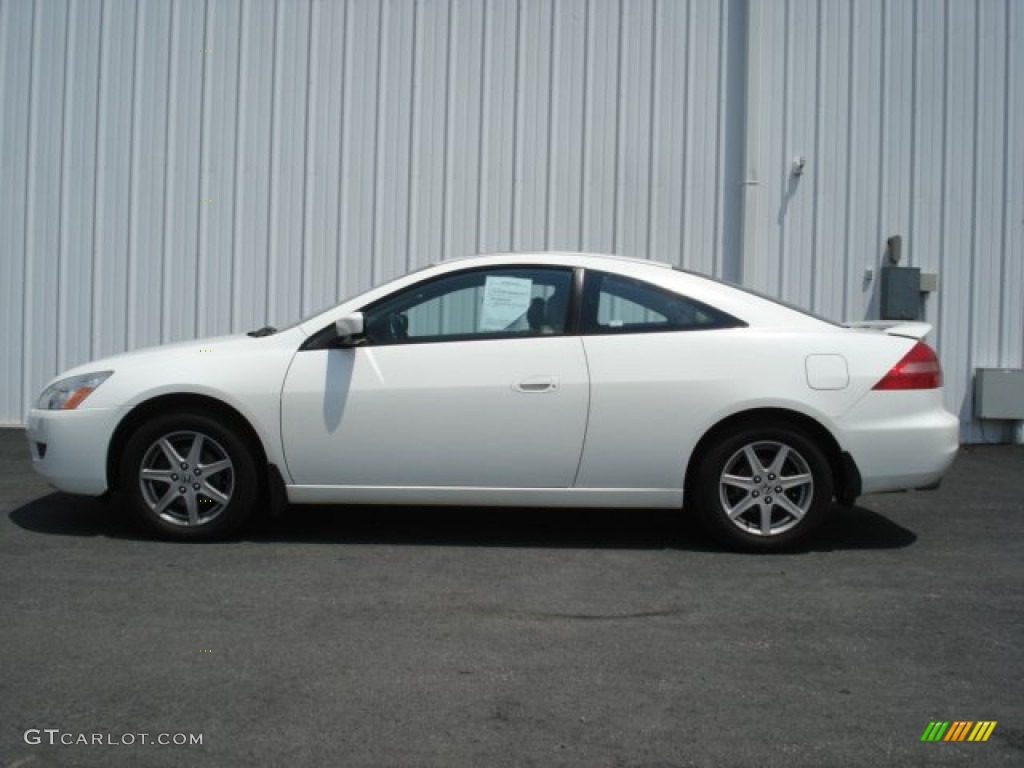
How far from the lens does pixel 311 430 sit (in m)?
5.37

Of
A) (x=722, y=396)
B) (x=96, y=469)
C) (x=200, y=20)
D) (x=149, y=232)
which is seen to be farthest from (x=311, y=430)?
(x=200, y=20)

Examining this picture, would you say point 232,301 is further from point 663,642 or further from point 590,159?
point 663,642

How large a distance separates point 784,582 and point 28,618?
3.16 m

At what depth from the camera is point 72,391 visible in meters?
5.55

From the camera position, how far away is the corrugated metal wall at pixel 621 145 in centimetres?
905

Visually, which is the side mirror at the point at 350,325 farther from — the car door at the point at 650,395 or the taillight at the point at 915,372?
the taillight at the point at 915,372

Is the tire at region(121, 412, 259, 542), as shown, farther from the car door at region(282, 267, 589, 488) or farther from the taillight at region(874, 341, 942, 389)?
the taillight at region(874, 341, 942, 389)

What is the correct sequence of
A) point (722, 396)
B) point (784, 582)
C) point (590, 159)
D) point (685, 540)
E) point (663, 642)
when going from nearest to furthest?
1. point (663, 642)
2. point (784, 582)
3. point (722, 396)
4. point (685, 540)
5. point (590, 159)

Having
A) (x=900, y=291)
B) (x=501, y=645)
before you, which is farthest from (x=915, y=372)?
(x=900, y=291)

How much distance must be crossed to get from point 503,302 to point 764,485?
5.17 ft

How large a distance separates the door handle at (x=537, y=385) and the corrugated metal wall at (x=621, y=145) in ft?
12.7

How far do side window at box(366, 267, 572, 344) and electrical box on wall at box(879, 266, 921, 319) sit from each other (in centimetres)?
443

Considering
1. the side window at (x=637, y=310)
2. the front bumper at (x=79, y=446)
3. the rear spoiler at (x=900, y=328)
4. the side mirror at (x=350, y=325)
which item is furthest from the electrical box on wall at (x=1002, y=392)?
the front bumper at (x=79, y=446)

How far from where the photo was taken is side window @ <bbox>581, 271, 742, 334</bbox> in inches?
212
